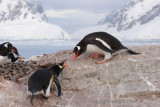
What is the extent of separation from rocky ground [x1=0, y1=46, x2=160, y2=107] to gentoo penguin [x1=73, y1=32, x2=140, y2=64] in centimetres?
21

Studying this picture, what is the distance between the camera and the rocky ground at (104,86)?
4555mm

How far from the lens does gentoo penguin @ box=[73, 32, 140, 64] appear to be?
507cm

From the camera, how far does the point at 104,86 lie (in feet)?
15.8

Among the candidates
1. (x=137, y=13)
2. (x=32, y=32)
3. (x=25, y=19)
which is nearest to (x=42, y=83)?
(x=32, y=32)

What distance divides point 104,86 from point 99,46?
2.91ft

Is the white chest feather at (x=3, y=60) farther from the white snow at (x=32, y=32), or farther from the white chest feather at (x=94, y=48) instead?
the white snow at (x=32, y=32)

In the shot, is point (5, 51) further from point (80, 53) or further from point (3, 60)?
point (80, 53)

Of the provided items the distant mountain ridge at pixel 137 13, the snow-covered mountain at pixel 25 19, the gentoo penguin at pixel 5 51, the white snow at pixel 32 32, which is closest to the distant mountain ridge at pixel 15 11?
the snow-covered mountain at pixel 25 19

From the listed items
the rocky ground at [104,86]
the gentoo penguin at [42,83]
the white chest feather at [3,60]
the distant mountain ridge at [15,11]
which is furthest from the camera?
the distant mountain ridge at [15,11]

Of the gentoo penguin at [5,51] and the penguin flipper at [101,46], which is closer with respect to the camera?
the penguin flipper at [101,46]

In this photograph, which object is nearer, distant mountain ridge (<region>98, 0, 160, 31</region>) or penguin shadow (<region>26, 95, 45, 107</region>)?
penguin shadow (<region>26, 95, 45, 107</region>)

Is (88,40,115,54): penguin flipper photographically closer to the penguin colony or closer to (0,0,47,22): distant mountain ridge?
the penguin colony

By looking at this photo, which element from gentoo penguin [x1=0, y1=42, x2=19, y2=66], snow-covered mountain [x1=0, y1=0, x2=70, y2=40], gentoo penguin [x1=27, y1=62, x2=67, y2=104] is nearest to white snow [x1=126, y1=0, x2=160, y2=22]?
snow-covered mountain [x1=0, y1=0, x2=70, y2=40]

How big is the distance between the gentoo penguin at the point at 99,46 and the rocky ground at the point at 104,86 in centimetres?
21
